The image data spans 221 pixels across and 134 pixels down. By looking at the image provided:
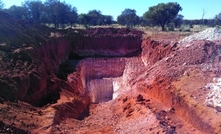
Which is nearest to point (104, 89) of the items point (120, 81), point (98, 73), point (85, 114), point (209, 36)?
point (120, 81)

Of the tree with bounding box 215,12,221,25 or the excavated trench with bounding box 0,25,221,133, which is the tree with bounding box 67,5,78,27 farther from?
the tree with bounding box 215,12,221,25

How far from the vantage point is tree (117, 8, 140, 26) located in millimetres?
77938

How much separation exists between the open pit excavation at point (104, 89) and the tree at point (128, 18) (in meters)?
38.7

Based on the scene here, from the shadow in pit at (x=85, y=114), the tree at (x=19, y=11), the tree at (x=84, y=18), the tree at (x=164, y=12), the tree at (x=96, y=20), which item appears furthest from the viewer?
the tree at (x=96, y=20)

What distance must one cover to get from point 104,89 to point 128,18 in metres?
45.4

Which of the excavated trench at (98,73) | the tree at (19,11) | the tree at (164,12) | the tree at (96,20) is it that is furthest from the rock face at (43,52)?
the tree at (96,20)

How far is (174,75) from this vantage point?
24.5 m

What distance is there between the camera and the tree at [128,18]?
256 feet

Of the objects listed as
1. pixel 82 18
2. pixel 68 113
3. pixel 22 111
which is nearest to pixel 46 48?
pixel 68 113

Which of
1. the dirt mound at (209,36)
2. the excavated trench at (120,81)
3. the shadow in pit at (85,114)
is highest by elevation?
the dirt mound at (209,36)

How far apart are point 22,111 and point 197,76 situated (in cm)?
1514

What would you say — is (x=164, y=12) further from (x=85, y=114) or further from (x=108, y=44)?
(x=85, y=114)

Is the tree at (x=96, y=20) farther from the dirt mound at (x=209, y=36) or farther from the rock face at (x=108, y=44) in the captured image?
the dirt mound at (x=209, y=36)

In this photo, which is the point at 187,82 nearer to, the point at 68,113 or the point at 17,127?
the point at 68,113
